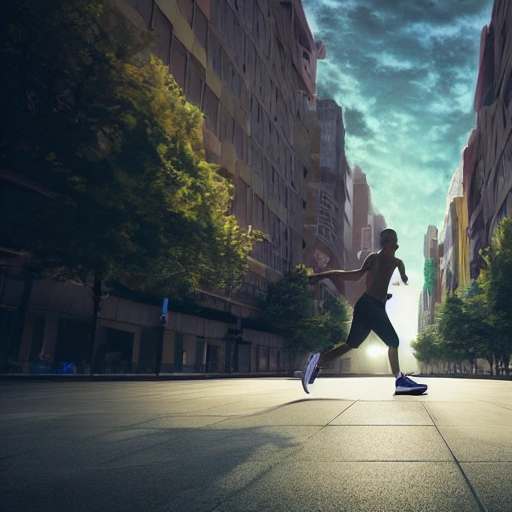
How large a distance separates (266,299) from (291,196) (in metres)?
15.5

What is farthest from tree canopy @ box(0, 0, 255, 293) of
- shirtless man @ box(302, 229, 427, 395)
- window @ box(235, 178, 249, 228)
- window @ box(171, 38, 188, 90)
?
window @ box(235, 178, 249, 228)

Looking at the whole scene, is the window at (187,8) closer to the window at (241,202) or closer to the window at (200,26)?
the window at (200,26)

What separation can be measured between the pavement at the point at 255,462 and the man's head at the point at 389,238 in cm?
343

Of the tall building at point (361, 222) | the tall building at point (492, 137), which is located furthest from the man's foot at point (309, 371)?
the tall building at point (361, 222)

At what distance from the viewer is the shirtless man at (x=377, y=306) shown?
874cm

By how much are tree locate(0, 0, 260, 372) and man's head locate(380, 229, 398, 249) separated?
9.04 m

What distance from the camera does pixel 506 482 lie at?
275cm

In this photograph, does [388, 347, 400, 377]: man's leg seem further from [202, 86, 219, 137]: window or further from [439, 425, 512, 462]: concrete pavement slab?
[202, 86, 219, 137]: window

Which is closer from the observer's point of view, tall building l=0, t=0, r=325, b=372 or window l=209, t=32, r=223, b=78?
tall building l=0, t=0, r=325, b=372

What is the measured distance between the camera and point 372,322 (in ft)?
28.7

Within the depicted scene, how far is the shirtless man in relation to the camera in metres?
8.74

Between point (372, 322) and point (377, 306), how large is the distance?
25 cm

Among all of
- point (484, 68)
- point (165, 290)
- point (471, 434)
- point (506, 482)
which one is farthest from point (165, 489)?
point (484, 68)

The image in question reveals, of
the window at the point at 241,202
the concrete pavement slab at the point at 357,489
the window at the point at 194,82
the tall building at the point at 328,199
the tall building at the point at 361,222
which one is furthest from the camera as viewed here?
the tall building at the point at 361,222
